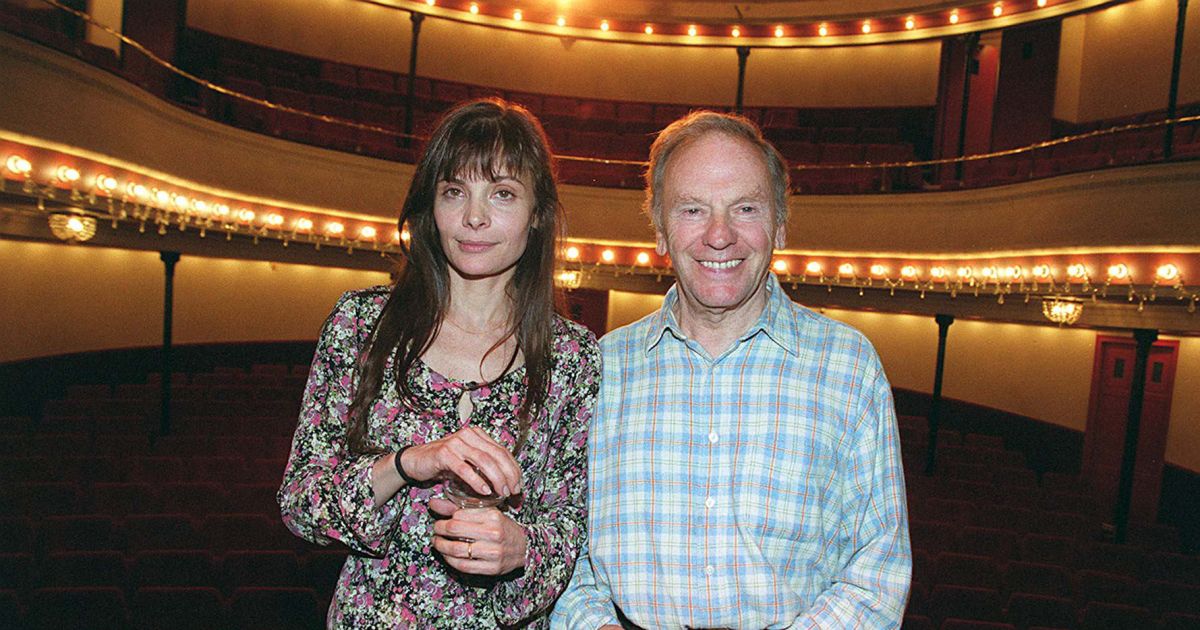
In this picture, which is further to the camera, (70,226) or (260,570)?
(70,226)

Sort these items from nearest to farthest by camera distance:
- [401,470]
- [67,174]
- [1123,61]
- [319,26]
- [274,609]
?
[401,470], [274,609], [67,174], [1123,61], [319,26]

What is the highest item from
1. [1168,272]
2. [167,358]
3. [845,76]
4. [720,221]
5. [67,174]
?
[845,76]

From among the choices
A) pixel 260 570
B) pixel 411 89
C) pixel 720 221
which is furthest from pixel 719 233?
pixel 411 89

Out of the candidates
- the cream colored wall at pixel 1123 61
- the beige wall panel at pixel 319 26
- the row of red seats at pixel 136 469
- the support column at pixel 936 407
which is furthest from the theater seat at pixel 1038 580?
the beige wall panel at pixel 319 26

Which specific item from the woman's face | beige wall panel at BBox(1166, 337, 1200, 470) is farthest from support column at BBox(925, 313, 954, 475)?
the woman's face

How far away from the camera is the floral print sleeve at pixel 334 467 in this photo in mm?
1398

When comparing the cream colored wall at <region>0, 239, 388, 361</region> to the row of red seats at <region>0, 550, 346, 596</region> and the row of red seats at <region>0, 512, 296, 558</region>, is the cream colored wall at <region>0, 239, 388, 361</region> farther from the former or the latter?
the row of red seats at <region>0, 550, 346, 596</region>

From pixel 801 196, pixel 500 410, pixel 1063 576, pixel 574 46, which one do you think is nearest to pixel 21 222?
pixel 500 410

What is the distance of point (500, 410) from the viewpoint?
158 centimetres

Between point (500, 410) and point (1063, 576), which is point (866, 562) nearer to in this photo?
point (500, 410)

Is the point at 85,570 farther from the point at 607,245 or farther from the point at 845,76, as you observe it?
the point at 845,76

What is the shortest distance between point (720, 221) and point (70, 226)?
6.54 meters

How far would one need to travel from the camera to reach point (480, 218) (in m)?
1.55

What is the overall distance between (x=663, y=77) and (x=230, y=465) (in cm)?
1177
